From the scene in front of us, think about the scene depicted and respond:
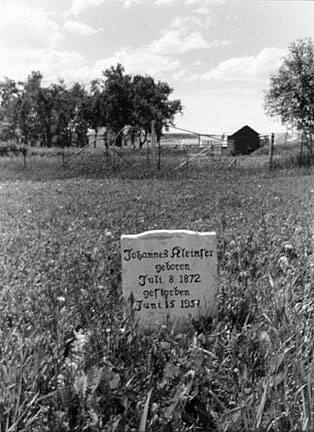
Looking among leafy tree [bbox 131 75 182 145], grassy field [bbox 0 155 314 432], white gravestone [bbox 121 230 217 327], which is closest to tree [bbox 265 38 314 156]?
grassy field [bbox 0 155 314 432]

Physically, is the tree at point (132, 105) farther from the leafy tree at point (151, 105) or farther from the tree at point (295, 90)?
the tree at point (295, 90)

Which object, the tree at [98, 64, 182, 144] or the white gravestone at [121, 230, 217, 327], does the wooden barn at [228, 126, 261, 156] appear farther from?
the white gravestone at [121, 230, 217, 327]

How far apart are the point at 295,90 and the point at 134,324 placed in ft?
7.19

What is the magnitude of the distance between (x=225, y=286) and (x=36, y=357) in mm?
1198

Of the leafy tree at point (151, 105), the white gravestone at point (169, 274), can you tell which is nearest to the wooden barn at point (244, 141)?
the leafy tree at point (151, 105)

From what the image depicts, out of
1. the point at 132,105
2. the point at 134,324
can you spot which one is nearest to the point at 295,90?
the point at 132,105

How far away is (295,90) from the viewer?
3.46 meters

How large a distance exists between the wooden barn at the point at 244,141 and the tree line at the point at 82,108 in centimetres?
52

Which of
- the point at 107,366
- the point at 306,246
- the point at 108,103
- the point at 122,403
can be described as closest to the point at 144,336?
the point at 107,366

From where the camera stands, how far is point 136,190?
400 cm

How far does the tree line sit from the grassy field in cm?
A: 29

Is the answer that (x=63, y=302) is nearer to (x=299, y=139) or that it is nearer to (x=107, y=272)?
(x=107, y=272)

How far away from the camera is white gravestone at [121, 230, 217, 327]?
2250 millimetres

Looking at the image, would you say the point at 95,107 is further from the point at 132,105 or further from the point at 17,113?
the point at 17,113
